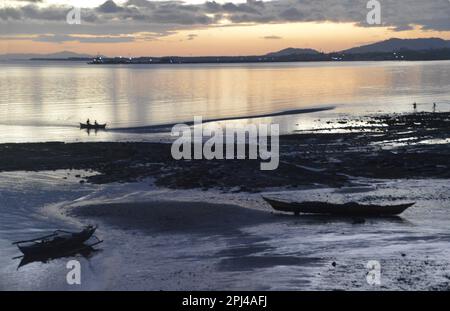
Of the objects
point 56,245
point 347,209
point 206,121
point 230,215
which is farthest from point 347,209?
point 206,121

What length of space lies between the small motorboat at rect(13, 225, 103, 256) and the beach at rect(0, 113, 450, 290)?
0.60 meters

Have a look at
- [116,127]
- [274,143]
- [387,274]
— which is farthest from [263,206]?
[116,127]

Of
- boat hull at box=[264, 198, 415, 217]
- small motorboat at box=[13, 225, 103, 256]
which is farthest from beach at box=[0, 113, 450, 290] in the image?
small motorboat at box=[13, 225, 103, 256]

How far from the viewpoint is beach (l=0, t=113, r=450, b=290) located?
72.4 feet

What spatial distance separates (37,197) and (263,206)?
14.0 metres

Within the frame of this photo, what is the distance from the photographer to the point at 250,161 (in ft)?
146

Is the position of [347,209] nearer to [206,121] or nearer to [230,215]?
[230,215]

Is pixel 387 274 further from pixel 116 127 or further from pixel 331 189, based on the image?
pixel 116 127

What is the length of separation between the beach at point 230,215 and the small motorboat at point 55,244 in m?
0.60

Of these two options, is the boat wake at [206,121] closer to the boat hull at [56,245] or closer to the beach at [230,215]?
the beach at [230,215]

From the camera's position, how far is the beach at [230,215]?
72.4 ft

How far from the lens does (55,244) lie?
24.7 meters

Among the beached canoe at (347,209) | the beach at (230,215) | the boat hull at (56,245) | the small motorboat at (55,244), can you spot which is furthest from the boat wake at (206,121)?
the boat hull at (56,245)

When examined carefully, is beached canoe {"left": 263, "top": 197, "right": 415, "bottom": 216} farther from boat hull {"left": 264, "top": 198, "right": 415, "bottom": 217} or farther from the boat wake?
the boat wake
